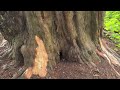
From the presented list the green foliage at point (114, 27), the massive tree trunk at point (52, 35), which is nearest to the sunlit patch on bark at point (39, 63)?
the massive tree trunk at point (52, 35)

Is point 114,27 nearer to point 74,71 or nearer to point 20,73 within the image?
point 74,71

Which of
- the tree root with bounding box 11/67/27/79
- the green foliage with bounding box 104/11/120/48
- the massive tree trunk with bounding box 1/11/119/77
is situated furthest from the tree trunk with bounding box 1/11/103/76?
the green foliage with bounding box 104/11/120/48

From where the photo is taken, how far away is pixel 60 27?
17.3ft

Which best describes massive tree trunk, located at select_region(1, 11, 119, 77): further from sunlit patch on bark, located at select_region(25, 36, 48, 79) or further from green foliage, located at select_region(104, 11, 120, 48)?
green foliage, located at select_region(104, 11, 120, 48)

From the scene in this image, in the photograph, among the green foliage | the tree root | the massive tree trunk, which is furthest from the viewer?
the green foliage

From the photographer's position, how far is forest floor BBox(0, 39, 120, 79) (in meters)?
5.14

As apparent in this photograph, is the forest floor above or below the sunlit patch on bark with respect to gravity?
below

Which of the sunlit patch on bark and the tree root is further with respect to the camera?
the tree root

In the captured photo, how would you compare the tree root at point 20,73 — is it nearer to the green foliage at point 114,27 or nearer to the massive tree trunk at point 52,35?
the massive tree trunk at point 52,35

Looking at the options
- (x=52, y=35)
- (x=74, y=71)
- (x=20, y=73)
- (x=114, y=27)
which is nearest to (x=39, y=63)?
(x=20, y=73)

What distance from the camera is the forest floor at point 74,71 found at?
5141 millimetres

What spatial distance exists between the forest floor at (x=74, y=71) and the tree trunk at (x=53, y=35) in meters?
0.14

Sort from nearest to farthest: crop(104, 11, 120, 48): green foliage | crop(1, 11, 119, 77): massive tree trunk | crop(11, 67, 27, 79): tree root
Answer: crop(1, 11, 119, 77): massive tree trunk → crop(11, 67, 27, 79): tree root → crop(104, 11, 120, 48): green foliage
